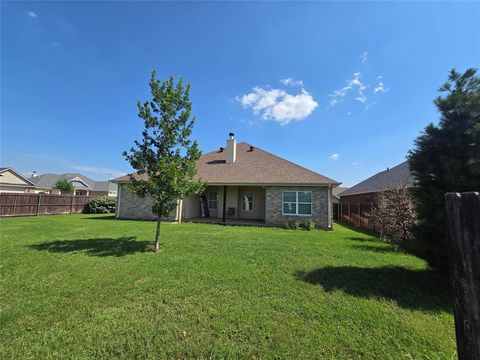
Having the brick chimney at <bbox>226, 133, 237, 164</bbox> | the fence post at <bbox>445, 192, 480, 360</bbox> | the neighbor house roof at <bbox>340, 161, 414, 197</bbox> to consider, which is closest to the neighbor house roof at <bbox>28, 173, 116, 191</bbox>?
the brick chimney at <bbox>226, 133, 237, 164</bbox>

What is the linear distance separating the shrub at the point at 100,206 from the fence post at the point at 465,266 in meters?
26.4

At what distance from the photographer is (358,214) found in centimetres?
1755

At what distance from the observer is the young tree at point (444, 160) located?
5.23 metres

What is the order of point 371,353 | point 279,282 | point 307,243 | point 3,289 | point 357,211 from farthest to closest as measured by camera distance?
point 357,211 → point 307,243 → point 279,282 → point 3,289 → point 371,353

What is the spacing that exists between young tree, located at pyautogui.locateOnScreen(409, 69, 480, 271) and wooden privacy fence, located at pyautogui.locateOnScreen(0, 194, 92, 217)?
2351 centimetres

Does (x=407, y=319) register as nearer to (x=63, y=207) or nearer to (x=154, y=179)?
(x=154, y=179)

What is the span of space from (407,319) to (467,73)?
5468mm

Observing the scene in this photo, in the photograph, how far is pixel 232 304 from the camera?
14.3 ft

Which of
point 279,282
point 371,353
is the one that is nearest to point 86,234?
point 279,282

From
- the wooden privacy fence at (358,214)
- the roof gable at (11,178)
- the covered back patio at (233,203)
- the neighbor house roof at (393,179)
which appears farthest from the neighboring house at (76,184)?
the neighbor house roof at (393,179)

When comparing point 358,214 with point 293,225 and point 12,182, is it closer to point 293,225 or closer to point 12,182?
point 293,225

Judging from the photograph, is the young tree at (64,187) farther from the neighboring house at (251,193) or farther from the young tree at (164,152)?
the young tree at (164,152)

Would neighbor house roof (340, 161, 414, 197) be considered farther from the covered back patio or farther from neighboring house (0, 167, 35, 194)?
neighboring house (0, 167, 35, 194)

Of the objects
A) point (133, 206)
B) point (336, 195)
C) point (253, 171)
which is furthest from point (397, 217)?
point (336, 195)
